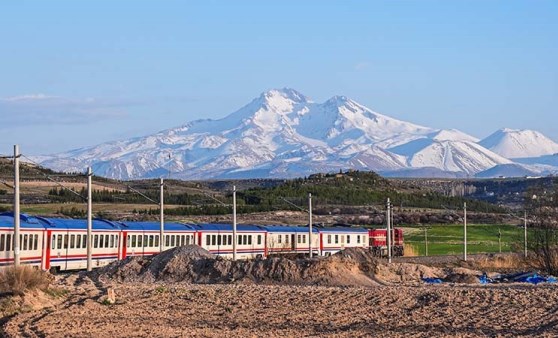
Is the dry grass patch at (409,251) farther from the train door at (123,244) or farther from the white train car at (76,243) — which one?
the white train car at (76,243)

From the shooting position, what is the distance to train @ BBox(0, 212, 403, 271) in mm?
50062

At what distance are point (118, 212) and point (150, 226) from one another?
4039 cm

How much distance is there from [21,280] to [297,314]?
26.9 feet

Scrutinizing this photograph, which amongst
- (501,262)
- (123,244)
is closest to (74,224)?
(123,244)

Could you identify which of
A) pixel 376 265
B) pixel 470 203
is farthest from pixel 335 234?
pixel 470 203

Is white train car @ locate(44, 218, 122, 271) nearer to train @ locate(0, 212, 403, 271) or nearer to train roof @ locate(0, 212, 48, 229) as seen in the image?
train @ locate(0, 212, 403, 271)

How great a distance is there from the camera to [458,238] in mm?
116688

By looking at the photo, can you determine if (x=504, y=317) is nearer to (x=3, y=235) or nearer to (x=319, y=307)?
(x=319, y=307)

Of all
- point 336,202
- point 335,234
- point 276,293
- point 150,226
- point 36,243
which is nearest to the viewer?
point 276,293

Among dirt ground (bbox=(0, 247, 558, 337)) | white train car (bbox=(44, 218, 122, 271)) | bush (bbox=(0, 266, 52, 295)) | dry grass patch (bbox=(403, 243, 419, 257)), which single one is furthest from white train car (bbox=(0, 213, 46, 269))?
dry grass patch (bbox=(403, 243, 419, 257))

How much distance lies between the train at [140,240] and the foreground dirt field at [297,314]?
Result: 13510 mm

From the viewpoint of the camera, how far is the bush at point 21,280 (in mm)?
32969

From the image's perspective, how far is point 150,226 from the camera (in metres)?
65.9

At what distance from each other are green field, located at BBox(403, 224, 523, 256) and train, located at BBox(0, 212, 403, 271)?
787 cm
